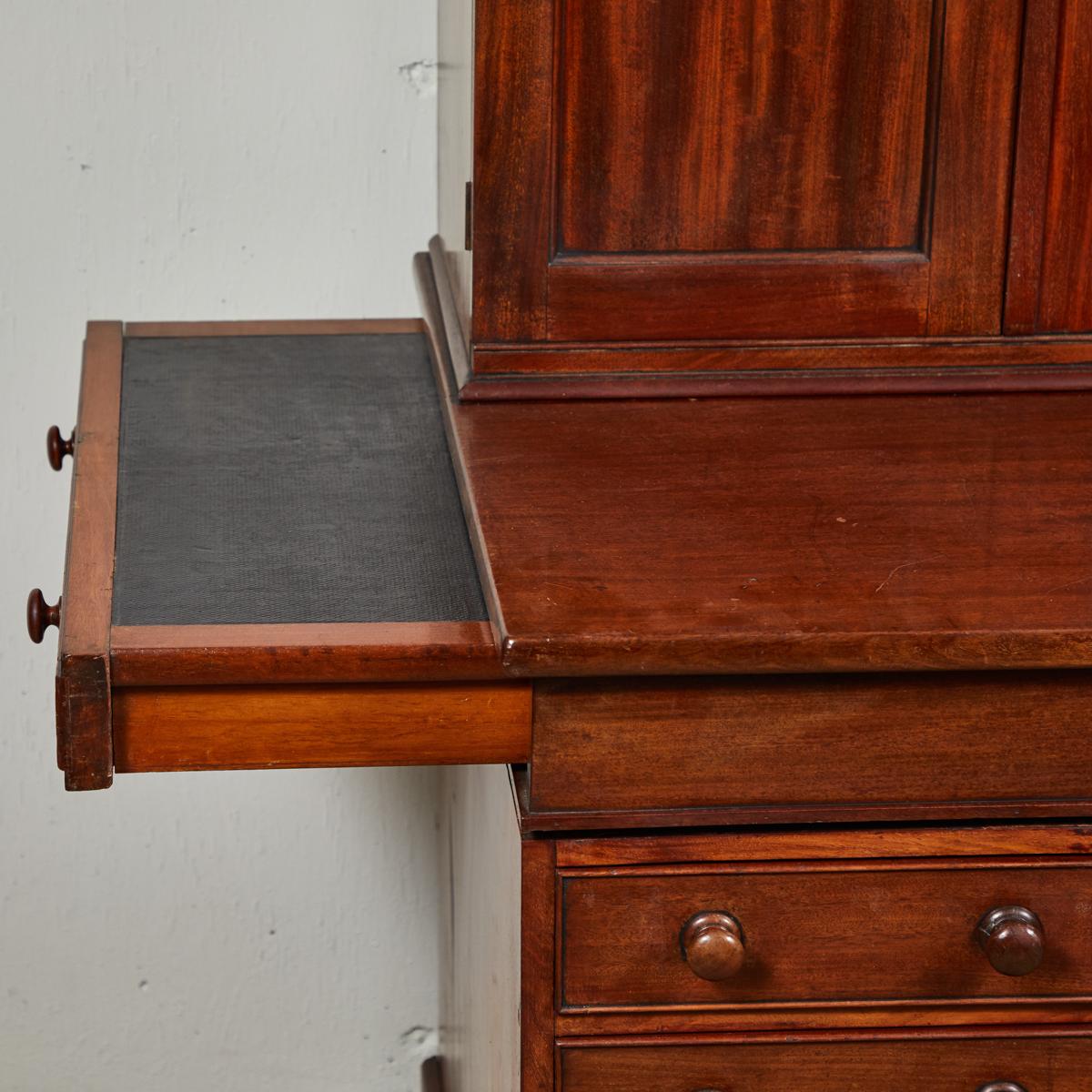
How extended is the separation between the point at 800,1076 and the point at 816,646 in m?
0.30

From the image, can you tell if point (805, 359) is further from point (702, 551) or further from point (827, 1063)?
point (827, 1063)

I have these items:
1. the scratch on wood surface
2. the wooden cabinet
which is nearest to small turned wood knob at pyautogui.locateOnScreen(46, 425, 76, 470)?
the wooden cabinet

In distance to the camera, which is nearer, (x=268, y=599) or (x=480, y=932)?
(x=268, y=599)

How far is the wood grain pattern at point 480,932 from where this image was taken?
1053 millimetres

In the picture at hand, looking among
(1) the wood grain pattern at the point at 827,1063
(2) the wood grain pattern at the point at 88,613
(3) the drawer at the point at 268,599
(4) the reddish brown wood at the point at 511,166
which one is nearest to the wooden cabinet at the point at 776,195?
(4) the reddish brown wood at the point at 511,166

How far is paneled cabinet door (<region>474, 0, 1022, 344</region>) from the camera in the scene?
123 cm

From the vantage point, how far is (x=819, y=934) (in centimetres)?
100

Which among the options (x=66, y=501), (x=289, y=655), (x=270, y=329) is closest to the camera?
(x=289, y=655)

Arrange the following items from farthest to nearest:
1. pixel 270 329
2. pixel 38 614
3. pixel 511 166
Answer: pixel 270 329, pixel 511 166, pixel 38 614

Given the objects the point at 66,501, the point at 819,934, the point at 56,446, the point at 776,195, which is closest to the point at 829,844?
the point at 819,934

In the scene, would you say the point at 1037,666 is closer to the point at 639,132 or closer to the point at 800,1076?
the point at 800,1076

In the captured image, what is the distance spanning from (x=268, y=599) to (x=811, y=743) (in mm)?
309

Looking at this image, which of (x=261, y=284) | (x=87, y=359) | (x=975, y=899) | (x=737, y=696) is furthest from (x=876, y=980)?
(x=261, y=284)

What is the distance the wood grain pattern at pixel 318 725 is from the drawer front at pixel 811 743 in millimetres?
27
